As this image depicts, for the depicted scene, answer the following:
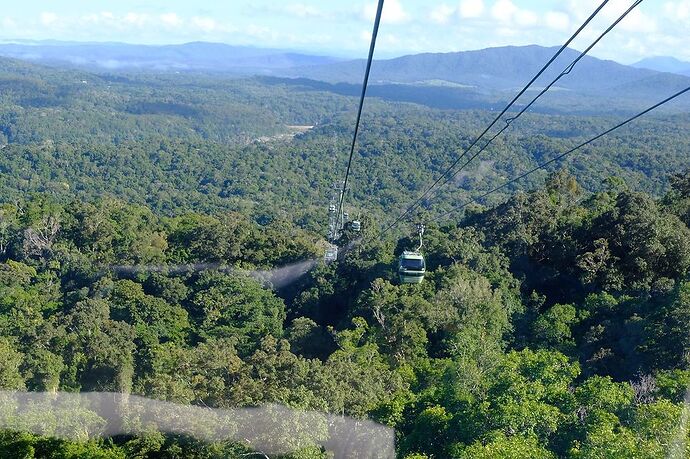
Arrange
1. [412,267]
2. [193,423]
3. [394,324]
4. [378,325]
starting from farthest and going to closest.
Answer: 1. [378,325]
2. [394,324]
3. [412,267]
4. [193,423]

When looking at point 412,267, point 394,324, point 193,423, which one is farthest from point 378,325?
point 193,423

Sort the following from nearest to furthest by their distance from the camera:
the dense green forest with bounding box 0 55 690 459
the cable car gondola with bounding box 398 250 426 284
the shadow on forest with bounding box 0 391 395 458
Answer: the dense green forest with bounding box 0 55 690 459 → the shadow on forest with bounding box 0 391 395 458 → the cable car gondola with bounding box 398 250 426 284

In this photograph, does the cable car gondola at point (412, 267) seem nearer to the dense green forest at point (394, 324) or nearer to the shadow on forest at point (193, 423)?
the dense green forest at point (394, 324)

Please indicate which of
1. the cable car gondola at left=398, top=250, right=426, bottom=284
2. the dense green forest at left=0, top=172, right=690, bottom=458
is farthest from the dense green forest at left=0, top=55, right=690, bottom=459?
the cable car gondola at left=398, top=250, right=426, bottom=284

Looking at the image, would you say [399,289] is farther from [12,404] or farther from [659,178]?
[659,178]

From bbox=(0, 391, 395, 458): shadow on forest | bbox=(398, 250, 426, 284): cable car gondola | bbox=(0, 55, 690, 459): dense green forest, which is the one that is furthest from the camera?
bbox=(398, 250, 426, 284): cable car gondola

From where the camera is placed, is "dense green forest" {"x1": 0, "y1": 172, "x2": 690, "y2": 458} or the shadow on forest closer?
"dense green forest" {"x1": 0, "y1": 172, "x2": 690, "y2": 458}

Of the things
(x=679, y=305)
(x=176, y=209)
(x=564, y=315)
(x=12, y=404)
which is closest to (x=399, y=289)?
(x=564, y=315)

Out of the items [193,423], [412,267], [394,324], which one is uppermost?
[412,267]

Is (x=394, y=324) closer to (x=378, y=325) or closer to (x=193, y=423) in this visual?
(x=378, y=325)

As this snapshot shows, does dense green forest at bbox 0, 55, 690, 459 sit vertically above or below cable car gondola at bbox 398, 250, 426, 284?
below

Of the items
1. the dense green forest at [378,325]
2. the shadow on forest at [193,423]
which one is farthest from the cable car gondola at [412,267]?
the shadow on forest at [193,423]

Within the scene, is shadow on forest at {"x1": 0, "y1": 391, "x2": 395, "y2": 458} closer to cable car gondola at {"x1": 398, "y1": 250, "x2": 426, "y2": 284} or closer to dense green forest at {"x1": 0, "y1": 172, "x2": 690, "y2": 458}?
dense green forest at {"x1": 0, "y1": 172, "x2": 690, "y2": 458}
